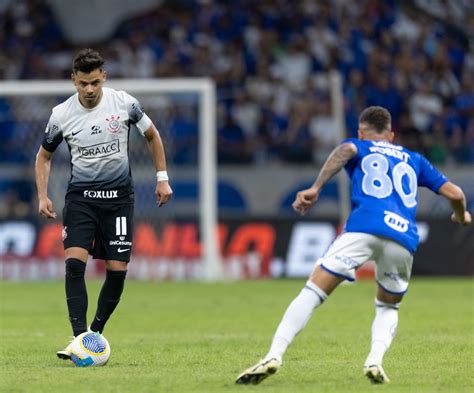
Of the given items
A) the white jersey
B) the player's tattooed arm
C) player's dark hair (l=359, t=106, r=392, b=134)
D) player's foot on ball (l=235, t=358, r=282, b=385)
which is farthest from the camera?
the white jersey

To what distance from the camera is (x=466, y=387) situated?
25.5ft

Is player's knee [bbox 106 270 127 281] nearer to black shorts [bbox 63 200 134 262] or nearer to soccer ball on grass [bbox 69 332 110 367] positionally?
black shorts [bbox 63 200 134 262]

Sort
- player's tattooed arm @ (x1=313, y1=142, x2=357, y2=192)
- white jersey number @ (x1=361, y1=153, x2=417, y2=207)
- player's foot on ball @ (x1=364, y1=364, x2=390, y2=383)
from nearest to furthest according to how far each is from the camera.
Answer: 1. player's foot on ball @ (x1=364, y1=364, x2=390, y2=383)
2. player's tattooed arm @ (x1=313, y1=142, x2=357, y2=192)
3. white jersey number @ (x1=361, y1=153, x2=417, y2=207)

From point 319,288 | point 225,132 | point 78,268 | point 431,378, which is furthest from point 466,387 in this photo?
point 225,132

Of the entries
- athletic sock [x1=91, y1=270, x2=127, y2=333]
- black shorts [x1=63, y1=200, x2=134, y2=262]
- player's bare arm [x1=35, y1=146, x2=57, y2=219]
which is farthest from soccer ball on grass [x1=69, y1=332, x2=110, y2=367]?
player's bare arm [x1=35, y1=146, x2=57, y2=219]

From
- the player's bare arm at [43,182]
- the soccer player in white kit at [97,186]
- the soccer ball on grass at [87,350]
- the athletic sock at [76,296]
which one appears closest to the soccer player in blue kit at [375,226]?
the soccer ball on grass at [87,350]

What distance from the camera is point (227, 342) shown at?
1122 centimetres

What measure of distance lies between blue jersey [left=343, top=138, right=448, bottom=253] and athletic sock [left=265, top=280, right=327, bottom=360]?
0.48 m

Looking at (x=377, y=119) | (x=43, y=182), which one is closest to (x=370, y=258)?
(x=377, y=119)

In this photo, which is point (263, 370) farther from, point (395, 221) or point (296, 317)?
point (395, 221)

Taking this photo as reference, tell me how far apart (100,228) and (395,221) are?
106 inches

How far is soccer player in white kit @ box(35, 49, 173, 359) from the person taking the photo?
9398 mm

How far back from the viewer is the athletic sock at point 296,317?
7.61 metres

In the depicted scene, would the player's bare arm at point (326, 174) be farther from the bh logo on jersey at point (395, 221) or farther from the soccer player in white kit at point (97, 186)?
the soccer player in white kit at point (97, 186)
